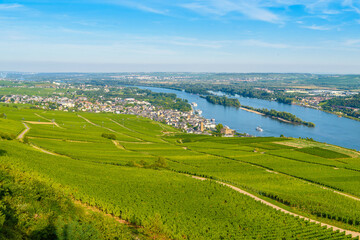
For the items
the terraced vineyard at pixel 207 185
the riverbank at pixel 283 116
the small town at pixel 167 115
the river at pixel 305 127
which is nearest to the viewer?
the terraced vineyard at pixel 207 185

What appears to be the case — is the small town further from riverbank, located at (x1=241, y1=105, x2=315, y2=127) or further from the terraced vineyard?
the terraced vineyard

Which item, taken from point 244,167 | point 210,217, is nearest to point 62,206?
point 210,217

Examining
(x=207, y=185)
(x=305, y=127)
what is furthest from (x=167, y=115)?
(x=207, y=185)

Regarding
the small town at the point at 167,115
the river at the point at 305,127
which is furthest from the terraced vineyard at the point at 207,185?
the small town at the point at 167,115

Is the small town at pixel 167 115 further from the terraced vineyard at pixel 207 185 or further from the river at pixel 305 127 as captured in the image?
the terraced vineyard at pixel 207 185

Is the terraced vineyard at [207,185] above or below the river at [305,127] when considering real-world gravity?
above

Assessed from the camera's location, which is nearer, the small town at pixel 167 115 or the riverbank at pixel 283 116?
the small town at pixel 167 115

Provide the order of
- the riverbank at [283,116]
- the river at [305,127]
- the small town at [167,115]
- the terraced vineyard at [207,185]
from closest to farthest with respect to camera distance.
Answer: the terraced vineyard at [207,185] → the river at [305,127] → the small town at [167,115] → the riverbank at [283,116]

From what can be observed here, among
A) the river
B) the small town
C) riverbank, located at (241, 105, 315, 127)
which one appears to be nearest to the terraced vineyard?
the river

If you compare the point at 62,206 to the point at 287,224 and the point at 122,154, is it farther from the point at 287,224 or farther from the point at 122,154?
the point at 122,154
